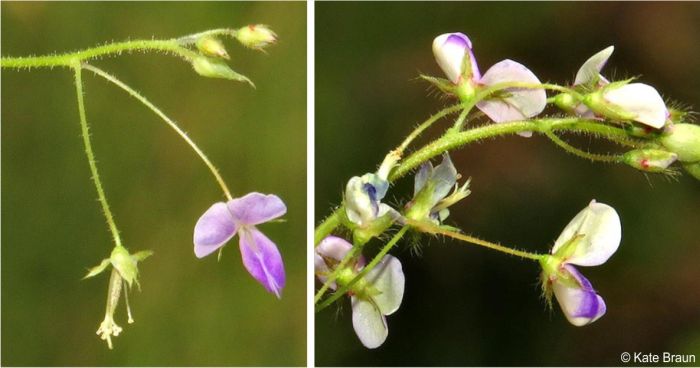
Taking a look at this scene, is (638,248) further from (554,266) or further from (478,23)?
(554,266)

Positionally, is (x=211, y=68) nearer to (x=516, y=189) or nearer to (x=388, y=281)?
(x=388, y=281)

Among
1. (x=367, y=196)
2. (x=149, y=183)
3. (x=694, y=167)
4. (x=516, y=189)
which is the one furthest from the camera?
(x=516, y=189)

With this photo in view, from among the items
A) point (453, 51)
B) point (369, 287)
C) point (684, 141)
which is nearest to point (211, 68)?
point (453, 51)

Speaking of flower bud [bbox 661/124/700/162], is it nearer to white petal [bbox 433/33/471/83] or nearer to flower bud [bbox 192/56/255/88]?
white petal [bbox 433/33/471/83]

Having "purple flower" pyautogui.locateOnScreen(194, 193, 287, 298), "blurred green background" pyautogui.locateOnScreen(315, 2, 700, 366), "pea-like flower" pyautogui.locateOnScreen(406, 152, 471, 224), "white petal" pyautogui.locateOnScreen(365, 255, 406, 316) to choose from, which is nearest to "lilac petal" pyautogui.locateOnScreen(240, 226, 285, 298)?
"purple flower" pyautogui.locateOnScreen(194, 193, 287, 298)

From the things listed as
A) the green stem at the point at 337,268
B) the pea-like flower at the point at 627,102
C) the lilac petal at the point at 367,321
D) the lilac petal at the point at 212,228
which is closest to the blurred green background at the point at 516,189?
the lilac petal at the point at 367,321

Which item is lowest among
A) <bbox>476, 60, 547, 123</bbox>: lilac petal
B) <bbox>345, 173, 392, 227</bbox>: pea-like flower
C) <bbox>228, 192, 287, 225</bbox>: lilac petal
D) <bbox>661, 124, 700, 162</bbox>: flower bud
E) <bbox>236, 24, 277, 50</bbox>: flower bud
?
<bbox>345, 173, 392, 227</bbox>: pea-like flower
